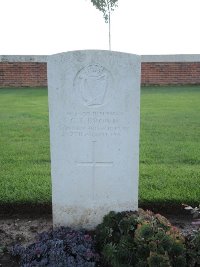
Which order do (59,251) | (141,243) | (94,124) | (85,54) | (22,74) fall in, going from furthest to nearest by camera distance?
(22,74) < (94,124) < (85,54) < (59,251) < (141,243)

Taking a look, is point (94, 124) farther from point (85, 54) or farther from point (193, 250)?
point (193, 250)

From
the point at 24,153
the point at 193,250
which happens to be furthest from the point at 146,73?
the point at 193,250

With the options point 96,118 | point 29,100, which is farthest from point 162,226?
point 29,100

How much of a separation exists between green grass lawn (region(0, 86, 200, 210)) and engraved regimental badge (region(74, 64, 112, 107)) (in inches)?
53.3

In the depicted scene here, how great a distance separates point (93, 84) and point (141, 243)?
4.46ft

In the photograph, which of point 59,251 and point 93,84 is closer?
point 59,251

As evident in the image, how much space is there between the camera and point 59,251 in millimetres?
2918

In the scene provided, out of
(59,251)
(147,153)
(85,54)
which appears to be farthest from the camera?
(147,153)

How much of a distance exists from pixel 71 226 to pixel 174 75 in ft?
37.5

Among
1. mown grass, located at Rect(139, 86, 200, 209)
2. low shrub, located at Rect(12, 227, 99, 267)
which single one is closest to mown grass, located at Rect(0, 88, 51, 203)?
Result: low shrub, located at Rect(12, 227, 99, 267)

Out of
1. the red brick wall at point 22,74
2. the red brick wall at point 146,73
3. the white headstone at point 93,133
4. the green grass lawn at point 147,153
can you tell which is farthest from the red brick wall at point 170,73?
the white headstone at point 93,133

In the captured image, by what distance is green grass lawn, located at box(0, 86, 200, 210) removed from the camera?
405 centimetres

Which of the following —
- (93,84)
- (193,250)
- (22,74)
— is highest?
(22,74)

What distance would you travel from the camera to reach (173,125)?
24.6 ft
